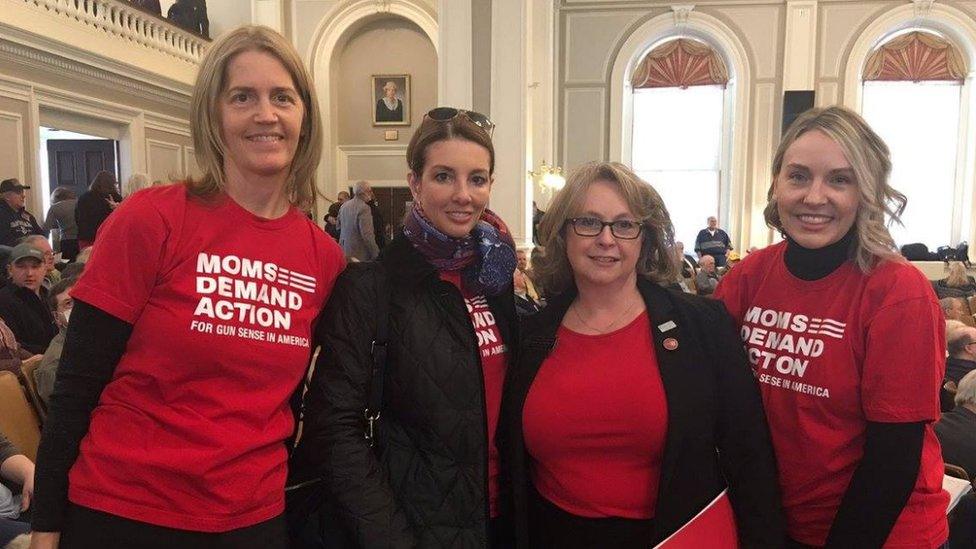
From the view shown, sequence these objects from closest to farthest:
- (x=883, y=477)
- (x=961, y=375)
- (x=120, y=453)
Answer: (x=120, y=453), (x=883, y=477), (x=961, y=375)

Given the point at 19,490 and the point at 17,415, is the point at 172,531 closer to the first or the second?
the point at 19,490

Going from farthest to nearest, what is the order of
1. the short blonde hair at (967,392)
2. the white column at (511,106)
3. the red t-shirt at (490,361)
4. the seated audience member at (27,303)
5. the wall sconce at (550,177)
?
the wall sconce at (550,177)
the white column at (511,106)
the seated audience member at (27,303)
the short blonde hair at (967,392)
the red t-shirt at (490,361)

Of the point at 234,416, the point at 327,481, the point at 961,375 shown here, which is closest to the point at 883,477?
the point at 327,481

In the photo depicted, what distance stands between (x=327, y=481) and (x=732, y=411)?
83 centimetres

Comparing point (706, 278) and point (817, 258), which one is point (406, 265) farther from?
point (706, 278)

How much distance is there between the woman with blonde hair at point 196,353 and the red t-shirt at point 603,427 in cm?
53

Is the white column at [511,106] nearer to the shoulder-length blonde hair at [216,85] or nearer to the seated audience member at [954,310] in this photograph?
the seated audience member at [954,310]

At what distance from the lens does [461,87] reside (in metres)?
6.46

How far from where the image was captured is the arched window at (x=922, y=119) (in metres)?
12.3

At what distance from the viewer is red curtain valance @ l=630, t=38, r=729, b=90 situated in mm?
12664

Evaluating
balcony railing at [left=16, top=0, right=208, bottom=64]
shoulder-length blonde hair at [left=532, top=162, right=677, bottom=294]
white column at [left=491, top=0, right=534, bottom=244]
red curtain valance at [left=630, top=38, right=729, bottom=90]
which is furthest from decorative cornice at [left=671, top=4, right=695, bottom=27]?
shoulder-length blonde hair at [left=532, top=162, right=677, bottom=294]

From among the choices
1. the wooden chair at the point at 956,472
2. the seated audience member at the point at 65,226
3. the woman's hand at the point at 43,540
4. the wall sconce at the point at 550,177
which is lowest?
the wooden chair at the point at 956,472

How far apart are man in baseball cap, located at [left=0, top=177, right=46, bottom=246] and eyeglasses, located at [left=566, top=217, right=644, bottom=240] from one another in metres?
6.22

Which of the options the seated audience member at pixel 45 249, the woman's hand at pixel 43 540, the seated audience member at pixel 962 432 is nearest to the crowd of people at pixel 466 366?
the woman's hand at pixel 43 540
